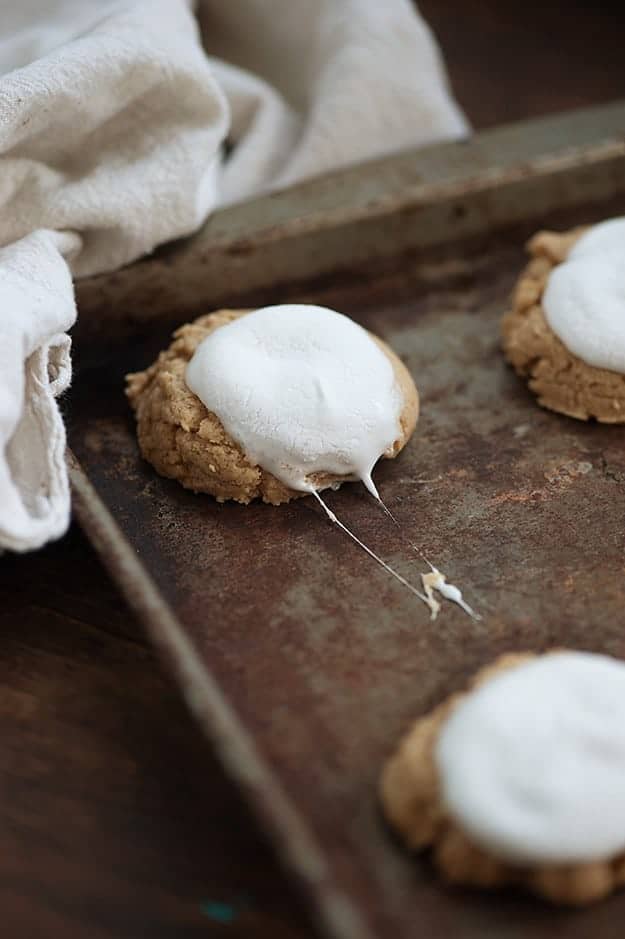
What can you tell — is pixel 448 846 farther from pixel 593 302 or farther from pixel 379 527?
pixel 593 302

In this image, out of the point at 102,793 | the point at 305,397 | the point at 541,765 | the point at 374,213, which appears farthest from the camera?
the point at 374,213

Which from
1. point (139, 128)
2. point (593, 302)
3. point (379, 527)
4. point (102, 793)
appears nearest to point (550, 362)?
point (593, 302)

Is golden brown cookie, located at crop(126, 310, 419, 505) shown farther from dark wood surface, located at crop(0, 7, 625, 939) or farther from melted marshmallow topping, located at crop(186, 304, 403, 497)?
dark wood surface, located at crop(0, 7, 625, 939)

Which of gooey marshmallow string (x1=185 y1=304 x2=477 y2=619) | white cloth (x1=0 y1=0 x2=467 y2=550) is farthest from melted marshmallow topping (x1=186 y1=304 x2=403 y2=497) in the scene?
white cloth (x1=0 y1=0 x2=467 y2=550)

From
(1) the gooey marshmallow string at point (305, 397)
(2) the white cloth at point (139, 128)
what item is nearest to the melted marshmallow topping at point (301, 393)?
(1) the gooey marshmallow string at point (305, 397)

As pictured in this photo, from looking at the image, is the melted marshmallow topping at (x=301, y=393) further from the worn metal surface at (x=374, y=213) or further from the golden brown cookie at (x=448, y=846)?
the golden brown cookie at (x=448, y=846)

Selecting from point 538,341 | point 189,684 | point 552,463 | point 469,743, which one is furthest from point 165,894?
point 538,341
